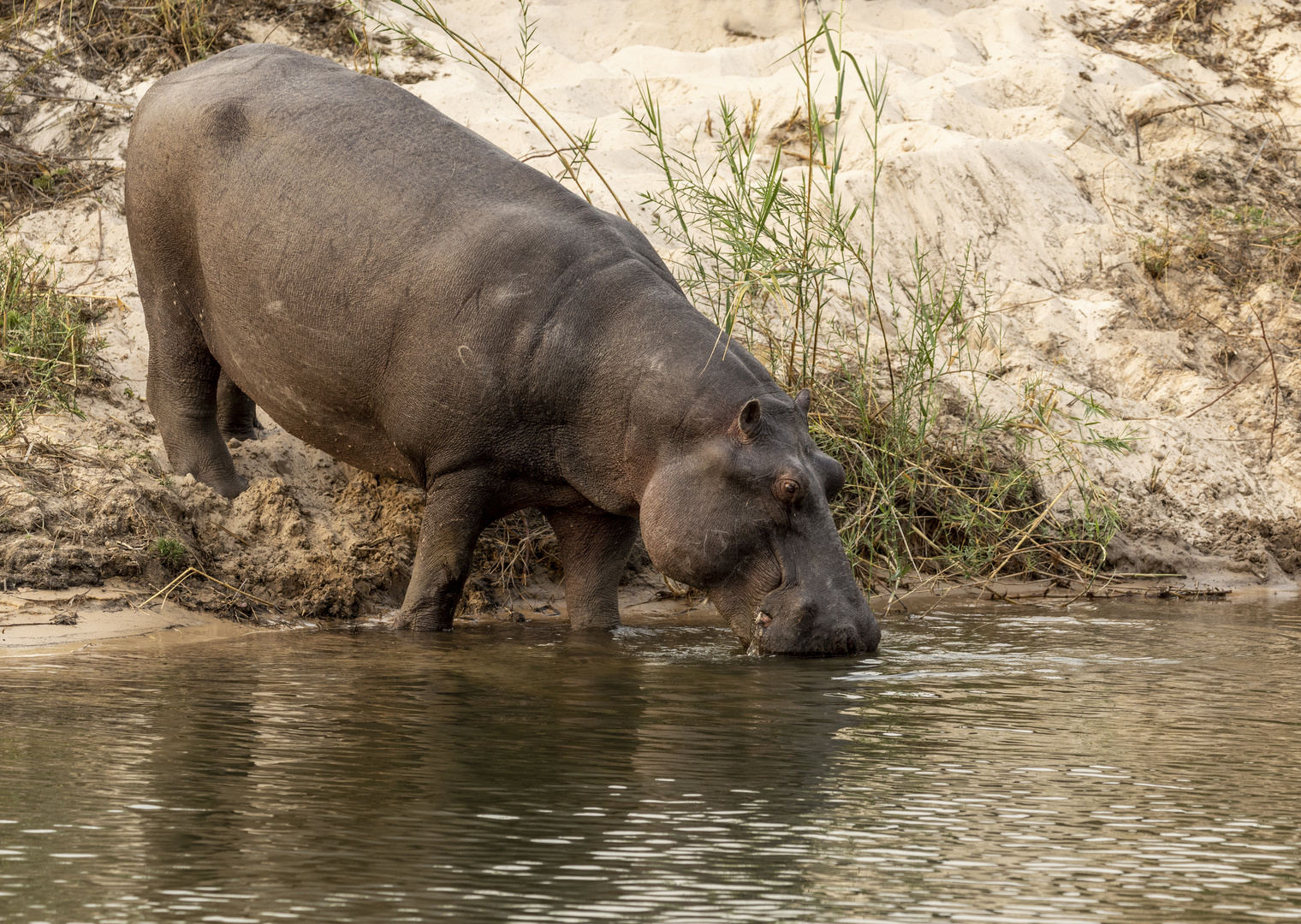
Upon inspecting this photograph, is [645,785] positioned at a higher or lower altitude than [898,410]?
lower

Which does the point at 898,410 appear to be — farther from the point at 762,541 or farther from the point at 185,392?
the point at 185,392

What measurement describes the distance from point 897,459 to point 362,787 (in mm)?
4364

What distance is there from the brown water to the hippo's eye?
0.57m

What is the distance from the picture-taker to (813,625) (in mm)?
5477

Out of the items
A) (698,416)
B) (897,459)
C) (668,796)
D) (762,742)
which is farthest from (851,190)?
(668,796)

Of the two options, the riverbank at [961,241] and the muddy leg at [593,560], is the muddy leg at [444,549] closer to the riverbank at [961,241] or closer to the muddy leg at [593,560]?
the muddy leg at [593,560]

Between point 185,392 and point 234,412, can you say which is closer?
point 185,392

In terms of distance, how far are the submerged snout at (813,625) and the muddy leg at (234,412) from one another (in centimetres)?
304

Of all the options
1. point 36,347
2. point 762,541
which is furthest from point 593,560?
point 36,347

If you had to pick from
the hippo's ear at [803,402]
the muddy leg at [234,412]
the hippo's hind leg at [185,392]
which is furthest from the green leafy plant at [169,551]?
the hippo's ear at [803,402]

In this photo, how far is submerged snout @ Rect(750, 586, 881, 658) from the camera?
216 inches

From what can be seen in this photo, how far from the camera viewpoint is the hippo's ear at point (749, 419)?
5527 mm

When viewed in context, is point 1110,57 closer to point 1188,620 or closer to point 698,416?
point 1188,620

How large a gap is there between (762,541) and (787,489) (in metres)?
0.21
